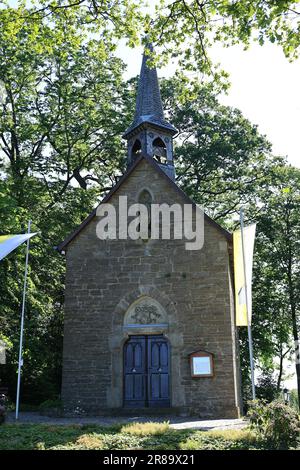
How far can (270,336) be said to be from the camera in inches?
1022

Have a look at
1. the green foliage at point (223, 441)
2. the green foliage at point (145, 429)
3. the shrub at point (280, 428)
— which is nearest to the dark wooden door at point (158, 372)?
the green foliage at point (145, 429)

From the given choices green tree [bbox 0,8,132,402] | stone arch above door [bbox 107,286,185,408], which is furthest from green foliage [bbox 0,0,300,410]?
stone arch above door [bbox 107,286,185,408]

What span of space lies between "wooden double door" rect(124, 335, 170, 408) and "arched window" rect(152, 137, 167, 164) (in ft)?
23.7

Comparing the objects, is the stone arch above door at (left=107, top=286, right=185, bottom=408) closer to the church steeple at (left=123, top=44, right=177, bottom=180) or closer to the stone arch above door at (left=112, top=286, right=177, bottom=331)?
the stone arch above door at (left=112, top=286, right=177, bottom=331)

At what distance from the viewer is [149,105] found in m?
20.3

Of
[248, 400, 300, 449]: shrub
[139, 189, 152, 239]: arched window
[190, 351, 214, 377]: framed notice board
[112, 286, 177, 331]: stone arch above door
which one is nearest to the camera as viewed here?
[248, 400, 300, 449]: shrub

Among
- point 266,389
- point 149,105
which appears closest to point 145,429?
point 149,105

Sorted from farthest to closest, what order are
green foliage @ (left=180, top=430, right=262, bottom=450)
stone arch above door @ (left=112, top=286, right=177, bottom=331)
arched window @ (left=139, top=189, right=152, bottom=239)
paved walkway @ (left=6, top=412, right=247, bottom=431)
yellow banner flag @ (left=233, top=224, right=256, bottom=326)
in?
arched window @ (left=139, top=189, right=152, bottom=239), stone arch above door @ (left=112, top=286, right=177, bottom=331), yellow banner flag @ (left=233, top=224, right=256, bottom=326), paved walkway @ (left=6, top=412, right=247, bottom=431), green foliage @ (left=180, top=430, right=262, bottom=450)

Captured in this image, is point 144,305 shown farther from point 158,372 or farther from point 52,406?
point 52,406

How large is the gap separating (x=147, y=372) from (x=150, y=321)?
1523mm

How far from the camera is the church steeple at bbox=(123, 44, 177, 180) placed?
736 inches

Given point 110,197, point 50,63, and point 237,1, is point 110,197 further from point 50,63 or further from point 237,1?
point 50,63

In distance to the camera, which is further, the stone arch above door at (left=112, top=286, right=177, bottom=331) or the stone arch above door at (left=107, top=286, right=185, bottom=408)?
the stone arch above door at (left=112, top=286, right=177, bottom=331)

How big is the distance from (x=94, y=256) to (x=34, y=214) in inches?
252
